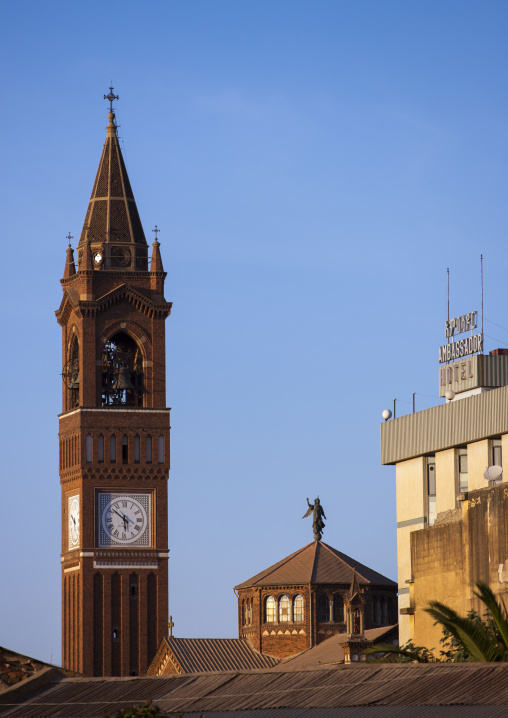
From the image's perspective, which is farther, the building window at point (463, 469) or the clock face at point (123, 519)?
the clock face at point (123, 519)

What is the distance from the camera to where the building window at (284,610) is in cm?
10512

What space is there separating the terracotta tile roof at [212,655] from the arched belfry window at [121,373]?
48.5ft

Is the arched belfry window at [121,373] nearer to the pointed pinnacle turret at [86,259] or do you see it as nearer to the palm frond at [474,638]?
the pointed pinnacle turret at [86,259]

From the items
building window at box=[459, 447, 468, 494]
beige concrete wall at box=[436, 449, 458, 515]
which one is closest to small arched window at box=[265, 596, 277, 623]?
beige concrete wall at box=[436, 449, 458, 515]

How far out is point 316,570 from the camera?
105438 millimetres

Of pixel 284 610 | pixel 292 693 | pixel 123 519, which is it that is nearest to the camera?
pixel 292 693

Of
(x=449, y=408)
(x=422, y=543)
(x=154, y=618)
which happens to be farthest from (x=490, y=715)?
(x=154, y=618)

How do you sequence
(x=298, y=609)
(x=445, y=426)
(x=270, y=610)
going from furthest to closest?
(x=270, y=610), (x=298, y=609), (x=445, y=426)

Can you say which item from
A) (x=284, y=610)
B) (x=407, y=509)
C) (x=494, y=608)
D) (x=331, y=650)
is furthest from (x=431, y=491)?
(x=494, y=608)

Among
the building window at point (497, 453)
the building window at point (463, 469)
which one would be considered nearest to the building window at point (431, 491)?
the building window at point (463, 469)

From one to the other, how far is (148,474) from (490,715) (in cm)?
7697

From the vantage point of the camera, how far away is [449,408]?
74938mm

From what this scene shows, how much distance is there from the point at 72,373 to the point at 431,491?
3921 cm

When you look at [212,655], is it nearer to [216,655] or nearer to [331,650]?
[216,655]
